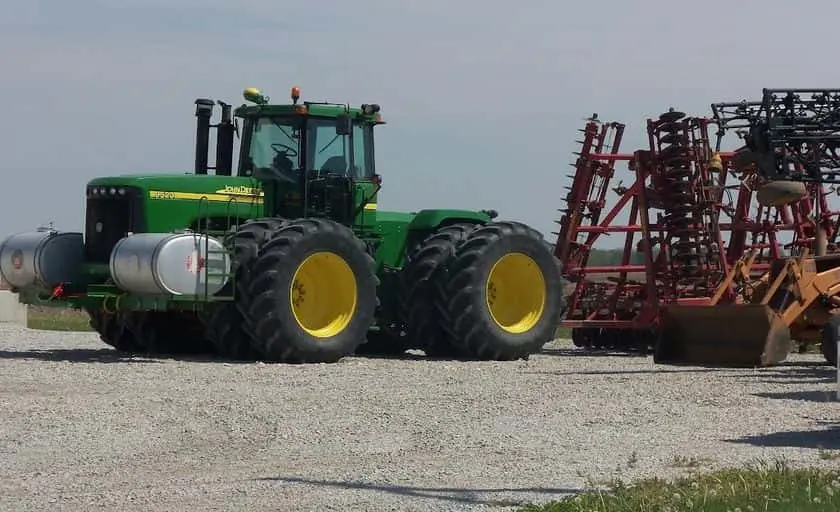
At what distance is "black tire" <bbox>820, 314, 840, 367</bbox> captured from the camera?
17.8 m

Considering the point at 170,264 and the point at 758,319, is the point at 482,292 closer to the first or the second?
the point at 758,319

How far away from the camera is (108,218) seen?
61.1ft

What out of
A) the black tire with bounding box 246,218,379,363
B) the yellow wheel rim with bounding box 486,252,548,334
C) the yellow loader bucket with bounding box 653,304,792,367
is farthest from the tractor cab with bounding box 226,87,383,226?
A: the yellow loader bucket with bounding box 653,304,792,367

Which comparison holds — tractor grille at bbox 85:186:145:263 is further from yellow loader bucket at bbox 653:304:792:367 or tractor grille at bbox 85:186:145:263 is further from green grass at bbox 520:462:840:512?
green grass at bbox 520:462:840:512

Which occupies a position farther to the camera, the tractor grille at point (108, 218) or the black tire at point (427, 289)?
the black tire at point (427, 289)

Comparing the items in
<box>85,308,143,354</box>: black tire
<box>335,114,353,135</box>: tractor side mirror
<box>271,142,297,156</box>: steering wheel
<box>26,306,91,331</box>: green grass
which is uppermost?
<box>335,114,353,135</box>: tractor side mirror

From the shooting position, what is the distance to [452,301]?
19.6 m

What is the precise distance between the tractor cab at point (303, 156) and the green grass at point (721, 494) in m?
10.9

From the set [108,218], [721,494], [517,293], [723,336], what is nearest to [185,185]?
[108,218]

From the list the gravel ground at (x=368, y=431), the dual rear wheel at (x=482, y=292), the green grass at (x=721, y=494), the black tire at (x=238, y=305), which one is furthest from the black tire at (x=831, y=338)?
the green grass at (x=721, y=494)

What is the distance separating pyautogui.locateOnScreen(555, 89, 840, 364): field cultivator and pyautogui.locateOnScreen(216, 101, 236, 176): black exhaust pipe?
5.59 m

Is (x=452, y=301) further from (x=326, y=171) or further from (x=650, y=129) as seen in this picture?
(x=650, y=129)

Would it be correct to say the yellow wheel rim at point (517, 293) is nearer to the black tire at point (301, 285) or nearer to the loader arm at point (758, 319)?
the black tire at point (301, 285)

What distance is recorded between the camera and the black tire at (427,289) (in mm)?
19750
